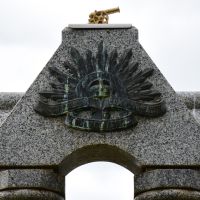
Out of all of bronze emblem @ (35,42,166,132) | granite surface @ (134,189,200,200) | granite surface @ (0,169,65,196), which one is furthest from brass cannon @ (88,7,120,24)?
granite surface @ (134,189,200,200)

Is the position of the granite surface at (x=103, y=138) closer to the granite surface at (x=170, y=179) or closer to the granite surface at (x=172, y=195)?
the granite surface at (x=170, y=179)

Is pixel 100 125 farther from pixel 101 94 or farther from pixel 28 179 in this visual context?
pixel 28 179

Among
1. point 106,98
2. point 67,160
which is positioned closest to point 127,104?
point 106,98

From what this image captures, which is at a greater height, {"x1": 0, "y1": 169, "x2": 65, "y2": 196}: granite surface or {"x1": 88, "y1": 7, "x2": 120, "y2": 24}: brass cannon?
{"x1": 88, "y1": 7, "x2": 120, "y2": 24}: brass cannon

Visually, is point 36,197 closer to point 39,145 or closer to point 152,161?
point 39,145

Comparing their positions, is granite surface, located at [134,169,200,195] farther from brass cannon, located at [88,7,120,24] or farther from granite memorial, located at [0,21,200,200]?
brass cannon, located at [88,7,120,24]

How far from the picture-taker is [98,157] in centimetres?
1116

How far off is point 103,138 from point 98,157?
0.50m

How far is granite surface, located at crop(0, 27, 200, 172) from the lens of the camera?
10.7m

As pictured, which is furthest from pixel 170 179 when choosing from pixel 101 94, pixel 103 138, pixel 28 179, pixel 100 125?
pixel 28 179

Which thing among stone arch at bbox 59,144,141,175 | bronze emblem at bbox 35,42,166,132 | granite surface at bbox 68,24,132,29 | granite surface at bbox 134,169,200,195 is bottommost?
granite surface at bbox 134,169,200,195

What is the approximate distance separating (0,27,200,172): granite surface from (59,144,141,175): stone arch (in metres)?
0.03

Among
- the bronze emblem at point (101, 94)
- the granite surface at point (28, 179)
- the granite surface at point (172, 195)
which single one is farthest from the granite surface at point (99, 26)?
the granite surface at point (172, 195)

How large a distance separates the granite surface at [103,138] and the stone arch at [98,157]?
3 cm
